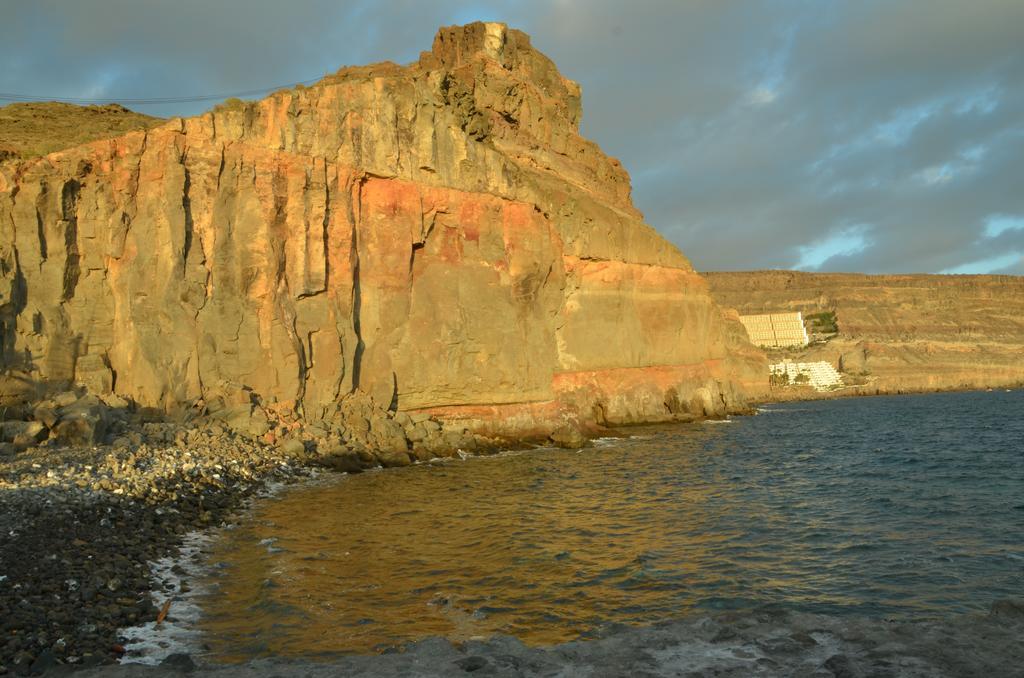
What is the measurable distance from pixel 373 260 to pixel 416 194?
11.6 feet

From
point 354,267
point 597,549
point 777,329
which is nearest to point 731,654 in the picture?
point 597,549

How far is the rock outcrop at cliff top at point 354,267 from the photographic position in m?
23.0

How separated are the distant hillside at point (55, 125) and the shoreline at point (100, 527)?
11.9 m

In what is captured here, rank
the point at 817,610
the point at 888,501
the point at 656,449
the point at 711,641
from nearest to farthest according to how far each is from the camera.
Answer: the point at 711,641 → the point at 817,610 → the point at 888,501 → the point at 656,449

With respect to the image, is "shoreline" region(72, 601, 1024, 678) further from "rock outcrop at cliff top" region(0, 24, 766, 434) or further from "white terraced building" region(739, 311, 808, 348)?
"white terraced building" region(739, 311, 808, 348)

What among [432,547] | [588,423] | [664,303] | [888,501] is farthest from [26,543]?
[664,303]

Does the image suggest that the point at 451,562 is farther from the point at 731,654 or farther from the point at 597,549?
the point at 731,654

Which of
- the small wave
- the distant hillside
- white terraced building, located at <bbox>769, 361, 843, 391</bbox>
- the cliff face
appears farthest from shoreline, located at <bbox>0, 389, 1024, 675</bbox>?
the cliff face

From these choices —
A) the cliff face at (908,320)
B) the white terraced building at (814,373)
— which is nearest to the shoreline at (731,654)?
the white terraced building at (814,373)

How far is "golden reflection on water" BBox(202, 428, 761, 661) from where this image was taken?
8484mm

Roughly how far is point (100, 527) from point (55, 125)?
76.0 feet

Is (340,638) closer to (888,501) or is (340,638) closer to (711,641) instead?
(711,641)

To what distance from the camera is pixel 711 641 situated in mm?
6809

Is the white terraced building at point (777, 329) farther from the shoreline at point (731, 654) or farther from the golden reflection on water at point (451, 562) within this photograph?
the shoreline at point (731, 654)
